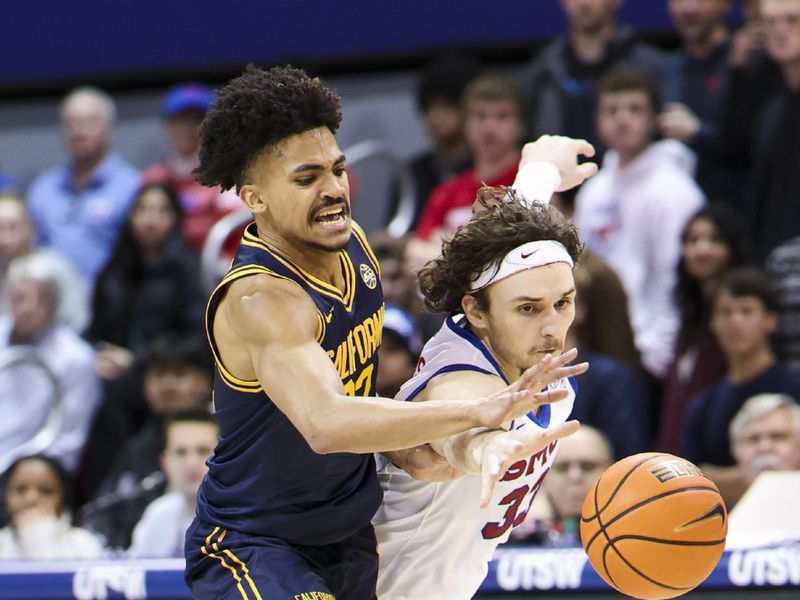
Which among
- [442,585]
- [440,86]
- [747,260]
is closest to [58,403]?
[440,86]

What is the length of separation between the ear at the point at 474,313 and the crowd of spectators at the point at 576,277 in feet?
5.83

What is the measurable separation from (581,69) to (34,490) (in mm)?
3626

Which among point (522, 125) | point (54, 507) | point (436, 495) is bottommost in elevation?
point (54, 507)

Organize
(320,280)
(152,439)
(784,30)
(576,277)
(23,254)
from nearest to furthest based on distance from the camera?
(320,280), (576,277), (784,30), (152,439), (23,254)

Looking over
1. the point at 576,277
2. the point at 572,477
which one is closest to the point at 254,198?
the point at 572,477

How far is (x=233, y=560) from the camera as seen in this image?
412 centimetres

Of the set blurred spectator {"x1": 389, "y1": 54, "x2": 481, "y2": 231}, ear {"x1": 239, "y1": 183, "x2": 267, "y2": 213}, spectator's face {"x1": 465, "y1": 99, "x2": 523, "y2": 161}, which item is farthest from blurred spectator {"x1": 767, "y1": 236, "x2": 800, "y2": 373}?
ear {"x1": 239, "y1": 183, "x2": 267, "y2": 213}

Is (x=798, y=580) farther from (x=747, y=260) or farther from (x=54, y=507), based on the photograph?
(x=54, y=507)

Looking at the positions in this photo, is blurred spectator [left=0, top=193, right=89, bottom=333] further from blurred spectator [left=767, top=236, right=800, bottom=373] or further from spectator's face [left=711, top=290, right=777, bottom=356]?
blurred spectator [left=767, top=236, right=800, bottom=373]

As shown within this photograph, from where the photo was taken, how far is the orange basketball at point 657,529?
4.20m

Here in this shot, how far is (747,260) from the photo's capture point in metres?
7.38

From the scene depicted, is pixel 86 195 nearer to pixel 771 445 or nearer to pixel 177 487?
pixel 177 487

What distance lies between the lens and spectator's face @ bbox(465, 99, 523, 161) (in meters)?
8.00

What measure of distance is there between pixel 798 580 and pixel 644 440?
1.87 metres
